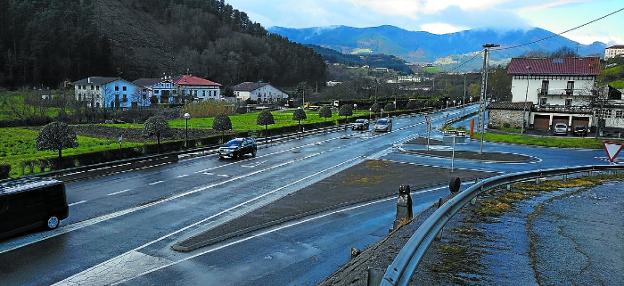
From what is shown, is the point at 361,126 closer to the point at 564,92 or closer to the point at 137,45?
the point at 564,92

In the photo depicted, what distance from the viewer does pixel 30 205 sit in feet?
53.5

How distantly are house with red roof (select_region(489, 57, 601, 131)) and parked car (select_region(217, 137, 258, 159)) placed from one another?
1391 inches

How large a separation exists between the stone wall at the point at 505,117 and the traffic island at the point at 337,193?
3163 cm

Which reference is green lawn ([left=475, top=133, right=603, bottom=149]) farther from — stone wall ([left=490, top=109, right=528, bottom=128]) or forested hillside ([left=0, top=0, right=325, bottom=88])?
forested hillside ([left=0, top=0, right=325, bottom=88])

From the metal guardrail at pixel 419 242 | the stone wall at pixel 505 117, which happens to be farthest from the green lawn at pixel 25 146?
the stone wall at pixel 505 117

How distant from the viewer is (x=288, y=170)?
1202 inches

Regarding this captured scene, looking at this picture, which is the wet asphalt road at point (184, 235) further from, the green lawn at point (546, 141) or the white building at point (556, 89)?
the white building at point (556, 89)

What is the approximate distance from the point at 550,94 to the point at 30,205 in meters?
63.4

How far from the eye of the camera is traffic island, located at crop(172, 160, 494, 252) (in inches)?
651

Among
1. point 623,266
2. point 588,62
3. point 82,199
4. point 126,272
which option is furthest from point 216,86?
point 623,266

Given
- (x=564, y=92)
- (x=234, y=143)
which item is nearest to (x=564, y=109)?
(x=564, y=92)

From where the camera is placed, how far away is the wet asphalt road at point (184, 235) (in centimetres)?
1283

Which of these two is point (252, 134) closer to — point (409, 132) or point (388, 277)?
point (409, 132)

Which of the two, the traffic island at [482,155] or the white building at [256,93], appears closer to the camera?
the traffic island at [482,155]
